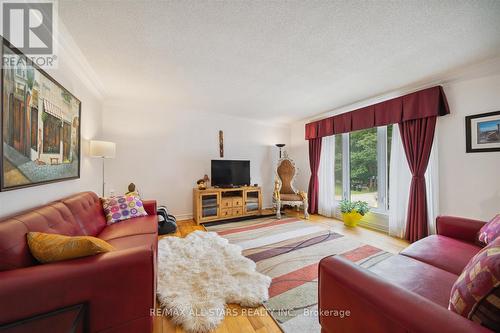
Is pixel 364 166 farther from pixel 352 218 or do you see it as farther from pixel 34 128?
pixel 34 128

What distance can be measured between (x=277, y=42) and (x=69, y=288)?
7.44ft

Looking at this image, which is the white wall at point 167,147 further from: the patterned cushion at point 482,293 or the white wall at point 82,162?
the patterned cushion at point 482,293

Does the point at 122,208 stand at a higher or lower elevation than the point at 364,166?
lower

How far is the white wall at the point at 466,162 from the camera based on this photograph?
2.11 m

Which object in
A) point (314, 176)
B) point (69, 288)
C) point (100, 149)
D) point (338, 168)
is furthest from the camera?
point (314, 176)

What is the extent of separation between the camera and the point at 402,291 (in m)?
0.74

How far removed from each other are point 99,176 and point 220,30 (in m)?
3.02

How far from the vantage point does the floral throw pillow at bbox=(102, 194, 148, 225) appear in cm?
223

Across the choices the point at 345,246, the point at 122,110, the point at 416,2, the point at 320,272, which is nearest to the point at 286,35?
the point at 416,2

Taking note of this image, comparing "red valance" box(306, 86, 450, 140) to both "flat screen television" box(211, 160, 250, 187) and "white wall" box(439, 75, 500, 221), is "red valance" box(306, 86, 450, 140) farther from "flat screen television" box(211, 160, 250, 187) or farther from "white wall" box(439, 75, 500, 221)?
"flat screen television" box(211, 160, 250, 187)

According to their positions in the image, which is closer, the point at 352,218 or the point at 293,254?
the point at 293,254

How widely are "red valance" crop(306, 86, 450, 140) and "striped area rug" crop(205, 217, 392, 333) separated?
1920 millimetres

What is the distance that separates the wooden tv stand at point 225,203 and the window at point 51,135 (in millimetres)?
2092

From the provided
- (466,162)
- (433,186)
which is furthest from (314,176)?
(466,162)
